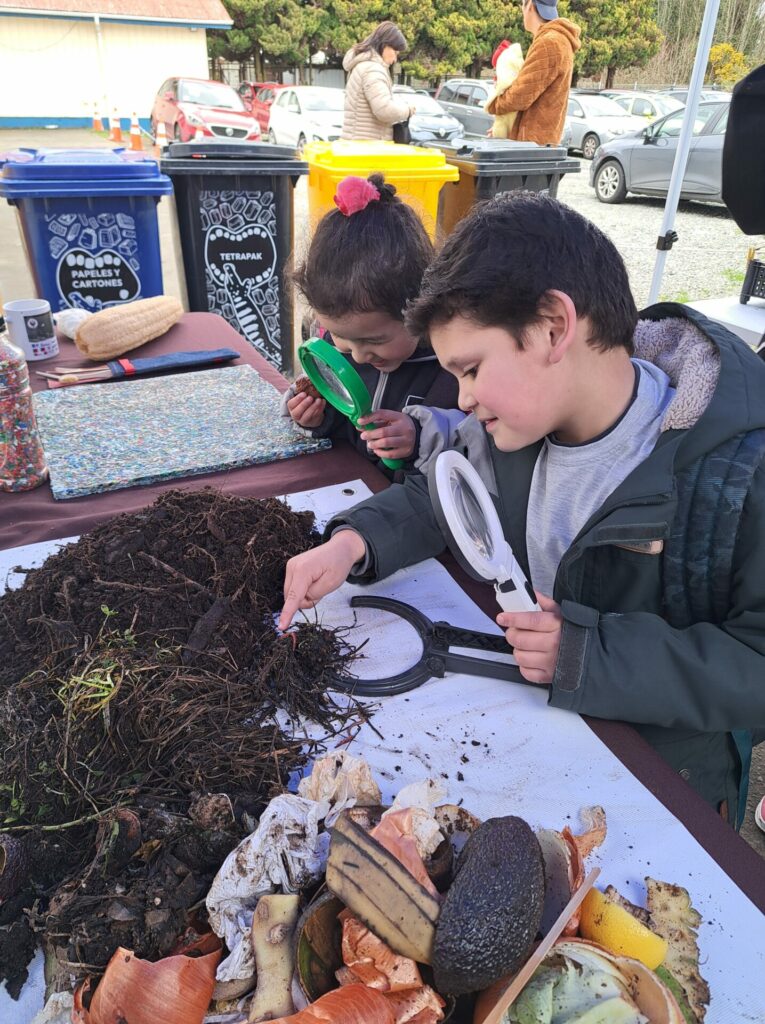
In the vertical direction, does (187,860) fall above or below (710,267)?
above

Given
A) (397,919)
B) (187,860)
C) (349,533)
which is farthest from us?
(349,533)

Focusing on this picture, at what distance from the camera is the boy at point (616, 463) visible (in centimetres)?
99

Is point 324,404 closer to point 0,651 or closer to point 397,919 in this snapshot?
point 0,651

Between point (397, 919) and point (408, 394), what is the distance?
133 cm

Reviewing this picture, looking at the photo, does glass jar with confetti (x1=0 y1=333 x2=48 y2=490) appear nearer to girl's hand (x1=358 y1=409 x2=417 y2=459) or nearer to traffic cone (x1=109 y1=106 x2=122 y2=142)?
girl's hand (x1=358 y1=409 x2=417 y2=459)

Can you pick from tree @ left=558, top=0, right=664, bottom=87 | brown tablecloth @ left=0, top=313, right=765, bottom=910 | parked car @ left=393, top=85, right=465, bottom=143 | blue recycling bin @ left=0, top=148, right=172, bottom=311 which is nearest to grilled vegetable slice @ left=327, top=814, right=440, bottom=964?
brown tablecloth @ left=0, top=313, right=765, bottom=910

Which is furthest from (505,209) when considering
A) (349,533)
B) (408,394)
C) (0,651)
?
(0,651)

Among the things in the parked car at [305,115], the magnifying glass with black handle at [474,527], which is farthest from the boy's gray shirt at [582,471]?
the parked car at [305,115]

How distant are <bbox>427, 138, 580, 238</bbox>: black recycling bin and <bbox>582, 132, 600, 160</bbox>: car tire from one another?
9.51 m

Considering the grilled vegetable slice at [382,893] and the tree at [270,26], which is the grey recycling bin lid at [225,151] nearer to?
the grilled vegetable slice at [382,893]

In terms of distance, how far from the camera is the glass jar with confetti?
145cm

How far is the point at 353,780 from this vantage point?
0.84 m

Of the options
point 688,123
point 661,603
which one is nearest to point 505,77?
point 688,123

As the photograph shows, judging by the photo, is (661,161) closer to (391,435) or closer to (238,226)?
(238,226)
